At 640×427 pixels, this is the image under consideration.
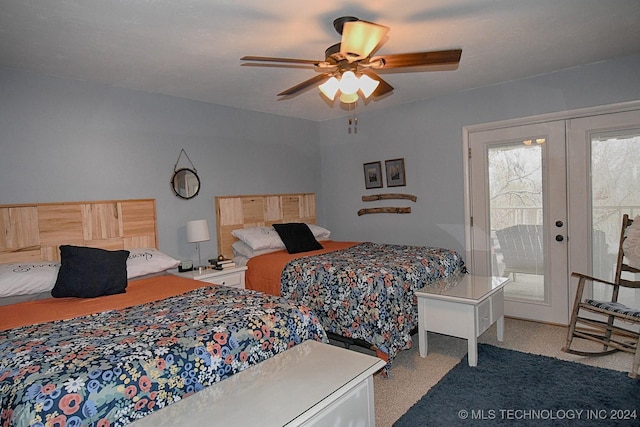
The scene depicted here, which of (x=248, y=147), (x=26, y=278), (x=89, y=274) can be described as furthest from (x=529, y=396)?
(x=248, y=147)

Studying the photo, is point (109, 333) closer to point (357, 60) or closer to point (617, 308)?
point (357, 60)

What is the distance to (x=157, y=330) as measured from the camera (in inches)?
73.2

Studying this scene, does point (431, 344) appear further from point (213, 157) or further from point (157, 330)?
point (213, 157)

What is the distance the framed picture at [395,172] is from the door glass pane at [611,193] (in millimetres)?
1896

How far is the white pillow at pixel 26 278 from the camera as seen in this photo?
8.23ft

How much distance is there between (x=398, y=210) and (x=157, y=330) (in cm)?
344

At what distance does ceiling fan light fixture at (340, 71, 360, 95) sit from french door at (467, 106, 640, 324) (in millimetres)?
2207

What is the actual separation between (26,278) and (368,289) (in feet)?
7.61

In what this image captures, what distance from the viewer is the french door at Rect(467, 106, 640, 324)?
3.41 m

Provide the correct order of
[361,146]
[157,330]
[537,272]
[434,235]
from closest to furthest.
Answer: [157,330] < [537,272] < [434,235] < [361,146]

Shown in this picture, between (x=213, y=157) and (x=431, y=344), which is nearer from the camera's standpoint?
(x=431, y=344)

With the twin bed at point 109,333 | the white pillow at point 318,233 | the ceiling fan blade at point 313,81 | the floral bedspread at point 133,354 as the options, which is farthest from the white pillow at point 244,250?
the ceiling fan blade at point 313,81

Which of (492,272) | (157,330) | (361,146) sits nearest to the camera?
(157,330)

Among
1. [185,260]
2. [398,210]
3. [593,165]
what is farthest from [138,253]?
[593,165]
